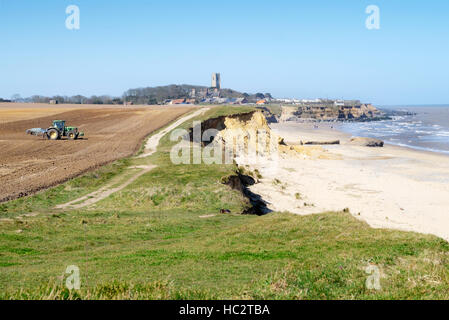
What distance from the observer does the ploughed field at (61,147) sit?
3231 cm

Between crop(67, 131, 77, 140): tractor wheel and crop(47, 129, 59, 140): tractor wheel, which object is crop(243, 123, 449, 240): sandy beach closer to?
crop(67, 131, 77, 140): tractor wheel

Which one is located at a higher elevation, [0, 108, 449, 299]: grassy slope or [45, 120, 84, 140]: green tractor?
[45, 120, 84, 140]: green tractor

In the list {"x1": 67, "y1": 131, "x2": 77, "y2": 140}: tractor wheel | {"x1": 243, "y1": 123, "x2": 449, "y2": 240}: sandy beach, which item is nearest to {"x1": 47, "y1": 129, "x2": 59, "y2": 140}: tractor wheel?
{"x1": 67, "y1": 131, "x2": 77, "y2": 140}: tractor wheel

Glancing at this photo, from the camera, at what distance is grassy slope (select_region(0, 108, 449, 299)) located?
948 centimetres

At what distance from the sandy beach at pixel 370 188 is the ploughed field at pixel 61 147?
50.6ft

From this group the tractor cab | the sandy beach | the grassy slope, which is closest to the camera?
the grassy slope

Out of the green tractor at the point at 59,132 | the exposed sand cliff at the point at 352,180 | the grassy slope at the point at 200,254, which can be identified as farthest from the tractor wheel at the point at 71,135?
the grassy slope at the point at 200,254

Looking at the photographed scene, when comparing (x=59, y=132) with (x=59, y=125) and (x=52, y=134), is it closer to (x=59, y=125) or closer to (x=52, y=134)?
(x=52, y=134)

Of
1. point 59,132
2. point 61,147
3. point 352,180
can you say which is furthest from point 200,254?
point 59,132

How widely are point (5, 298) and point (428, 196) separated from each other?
38444 millimetres

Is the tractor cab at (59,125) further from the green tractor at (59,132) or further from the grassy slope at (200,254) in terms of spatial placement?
the grassy slope at (200,254)

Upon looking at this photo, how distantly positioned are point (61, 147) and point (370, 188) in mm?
32573

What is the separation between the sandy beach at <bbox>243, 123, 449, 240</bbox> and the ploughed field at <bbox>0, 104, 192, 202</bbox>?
15.4 m
